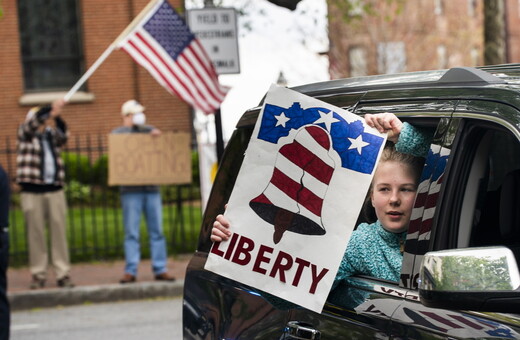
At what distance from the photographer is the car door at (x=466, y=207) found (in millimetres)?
2779

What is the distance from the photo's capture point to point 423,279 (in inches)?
95.8

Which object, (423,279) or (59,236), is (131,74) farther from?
(423,279)

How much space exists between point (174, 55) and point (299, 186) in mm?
8042

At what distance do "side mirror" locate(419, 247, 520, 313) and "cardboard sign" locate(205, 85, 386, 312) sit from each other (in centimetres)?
81

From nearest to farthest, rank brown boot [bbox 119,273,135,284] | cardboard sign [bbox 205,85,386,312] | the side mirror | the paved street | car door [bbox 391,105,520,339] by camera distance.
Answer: the side mirror → car door [bbox 391,105,520,339] → cardboard sign [bbox 205,85,386,312] → the paved street → brown boot [bbox 119,273,135,284]

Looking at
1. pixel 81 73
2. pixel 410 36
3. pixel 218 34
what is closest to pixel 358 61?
pixel 410 36

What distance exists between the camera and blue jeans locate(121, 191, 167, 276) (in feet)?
38.5

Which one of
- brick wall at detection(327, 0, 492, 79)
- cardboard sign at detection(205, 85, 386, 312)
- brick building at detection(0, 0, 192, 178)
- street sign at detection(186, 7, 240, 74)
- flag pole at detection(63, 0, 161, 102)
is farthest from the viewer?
brick wall at detection(327, 0, 492, 79)

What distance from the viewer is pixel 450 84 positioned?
3117 mm

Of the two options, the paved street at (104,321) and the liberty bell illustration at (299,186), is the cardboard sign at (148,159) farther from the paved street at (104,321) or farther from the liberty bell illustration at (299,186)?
the liberty bell illustration at (299,186)

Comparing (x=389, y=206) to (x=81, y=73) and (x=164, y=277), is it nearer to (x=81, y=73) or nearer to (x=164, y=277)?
(x=164, y=277)

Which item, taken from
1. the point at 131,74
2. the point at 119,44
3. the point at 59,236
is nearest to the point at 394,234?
the point at 119,44

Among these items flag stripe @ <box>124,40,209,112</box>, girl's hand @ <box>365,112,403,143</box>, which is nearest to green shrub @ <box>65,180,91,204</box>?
flag stripe @ <box>124,40,209,112</box>

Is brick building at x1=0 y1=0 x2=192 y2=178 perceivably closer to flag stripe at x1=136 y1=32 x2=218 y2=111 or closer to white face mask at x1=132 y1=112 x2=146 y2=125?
white face mask at x1=132 y1=112 x2=146 y2=125
